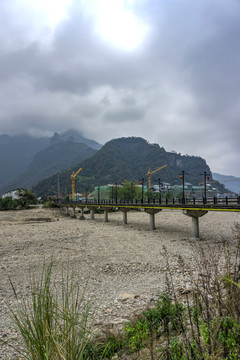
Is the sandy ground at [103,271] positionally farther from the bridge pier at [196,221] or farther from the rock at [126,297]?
the bridge pier at [196,221]

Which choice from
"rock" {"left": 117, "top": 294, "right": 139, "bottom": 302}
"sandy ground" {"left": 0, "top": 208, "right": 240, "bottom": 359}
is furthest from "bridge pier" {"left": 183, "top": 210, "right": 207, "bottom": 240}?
"rock" {"left": 117, "top": 294, "right": 139, "bottom": 302}

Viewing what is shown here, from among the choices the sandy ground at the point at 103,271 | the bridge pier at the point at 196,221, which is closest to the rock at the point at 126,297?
the sandy ground at the point at 103,271

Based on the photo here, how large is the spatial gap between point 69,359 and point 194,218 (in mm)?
20452

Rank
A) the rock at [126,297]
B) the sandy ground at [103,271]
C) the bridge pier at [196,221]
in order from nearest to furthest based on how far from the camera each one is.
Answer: the sandy ground at [103,271] → the rock at [126,297] → the bridge pier at [196,221]

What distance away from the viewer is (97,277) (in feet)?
35.7

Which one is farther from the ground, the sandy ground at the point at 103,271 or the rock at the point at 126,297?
the rock at the point at 126,297

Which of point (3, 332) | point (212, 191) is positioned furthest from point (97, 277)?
point (212, 191)

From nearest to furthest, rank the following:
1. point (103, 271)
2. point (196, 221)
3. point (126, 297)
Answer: point (126, 297), point (103, 271), point (196, 221)

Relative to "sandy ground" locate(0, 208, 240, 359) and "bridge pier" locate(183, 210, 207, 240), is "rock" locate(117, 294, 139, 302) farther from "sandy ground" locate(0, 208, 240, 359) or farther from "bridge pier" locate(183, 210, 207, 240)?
"bridge pier" locate(183, 210, 207, 240)

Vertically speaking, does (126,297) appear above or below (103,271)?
above

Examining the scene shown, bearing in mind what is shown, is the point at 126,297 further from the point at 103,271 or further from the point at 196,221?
the point at 196,221

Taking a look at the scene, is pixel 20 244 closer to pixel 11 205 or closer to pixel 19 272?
pixel 19 272

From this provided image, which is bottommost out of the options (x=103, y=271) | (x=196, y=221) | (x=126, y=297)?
(x=103, y=271)

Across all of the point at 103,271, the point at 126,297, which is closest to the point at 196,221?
the point at 103,271
